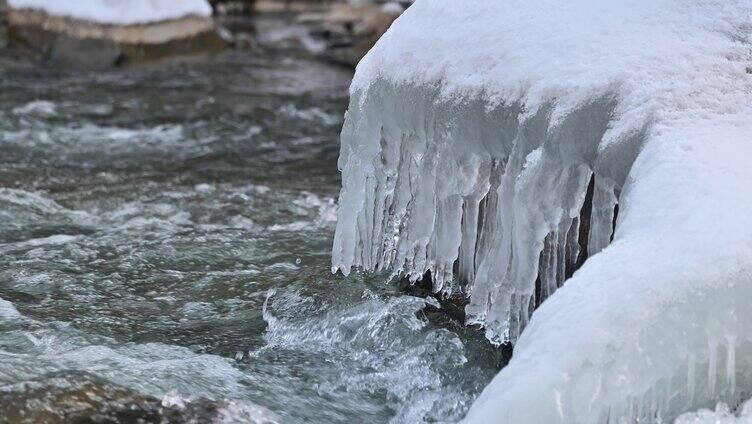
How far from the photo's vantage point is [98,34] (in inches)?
452

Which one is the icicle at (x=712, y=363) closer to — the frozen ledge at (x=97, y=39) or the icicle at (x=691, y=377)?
the icicle at (x=691, y=377)

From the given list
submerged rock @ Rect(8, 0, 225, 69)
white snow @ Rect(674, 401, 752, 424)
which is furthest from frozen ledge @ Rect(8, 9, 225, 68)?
white snow @ Rect(674, 401, 752, 424)

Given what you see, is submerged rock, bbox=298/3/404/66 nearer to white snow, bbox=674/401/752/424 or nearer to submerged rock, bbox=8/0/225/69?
submerged rock, bbox=8/0/225/69

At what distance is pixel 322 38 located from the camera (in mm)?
15469

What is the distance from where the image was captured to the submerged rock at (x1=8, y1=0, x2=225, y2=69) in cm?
1136

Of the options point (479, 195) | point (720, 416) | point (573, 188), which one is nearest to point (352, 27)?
point (479, 195)

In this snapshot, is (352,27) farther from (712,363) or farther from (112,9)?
(712,363)

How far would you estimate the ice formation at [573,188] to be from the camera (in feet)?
7.09

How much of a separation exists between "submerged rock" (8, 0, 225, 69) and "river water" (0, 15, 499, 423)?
3.57m

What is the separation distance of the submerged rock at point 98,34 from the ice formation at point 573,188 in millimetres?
8280

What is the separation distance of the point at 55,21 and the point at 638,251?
1054cm

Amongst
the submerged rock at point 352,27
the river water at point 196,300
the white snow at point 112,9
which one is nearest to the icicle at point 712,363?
the river water at point 196,300

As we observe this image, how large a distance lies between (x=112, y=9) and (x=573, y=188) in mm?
9485

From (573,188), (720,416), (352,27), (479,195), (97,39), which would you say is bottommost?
(352,27)
